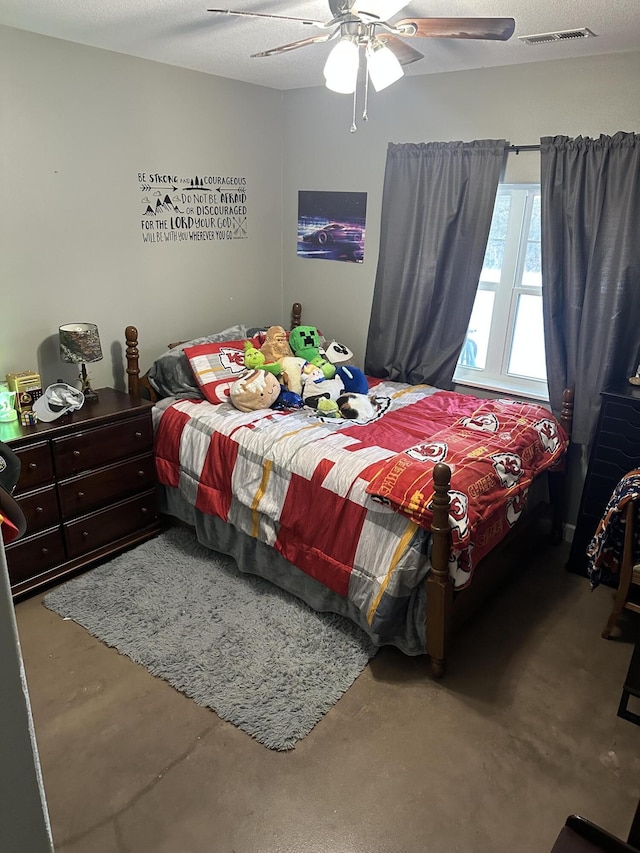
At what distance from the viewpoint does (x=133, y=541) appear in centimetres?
323

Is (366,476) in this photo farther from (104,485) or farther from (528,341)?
(528,341)

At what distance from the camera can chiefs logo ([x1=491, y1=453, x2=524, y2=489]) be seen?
8.56 feet

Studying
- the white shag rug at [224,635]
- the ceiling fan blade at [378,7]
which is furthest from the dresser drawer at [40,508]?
the ceiling fan blade at [378,7]

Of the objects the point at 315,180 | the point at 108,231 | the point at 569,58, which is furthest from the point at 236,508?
the point at 569,58

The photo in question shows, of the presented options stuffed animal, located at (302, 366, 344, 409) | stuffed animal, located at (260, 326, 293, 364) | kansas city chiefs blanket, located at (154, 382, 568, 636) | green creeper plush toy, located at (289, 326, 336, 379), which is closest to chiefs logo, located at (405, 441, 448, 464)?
kansas city chiefs blanket, located at (154, 382, 568, 636)

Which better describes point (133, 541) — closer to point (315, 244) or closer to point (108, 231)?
point (108, 231)

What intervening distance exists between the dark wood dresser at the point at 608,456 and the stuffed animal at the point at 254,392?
1.71m

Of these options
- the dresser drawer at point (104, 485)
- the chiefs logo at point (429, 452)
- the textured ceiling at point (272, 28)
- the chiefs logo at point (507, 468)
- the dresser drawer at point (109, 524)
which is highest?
the textured ceiling at point (272, 28)

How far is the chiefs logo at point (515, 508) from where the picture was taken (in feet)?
8.84

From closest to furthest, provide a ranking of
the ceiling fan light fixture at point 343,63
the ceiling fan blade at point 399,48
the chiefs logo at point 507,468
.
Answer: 1. the ceiling fan light fixture at point 343,63
2. the ceiling fan blade at point 399,48
3. the chiefs logo at point 507,468

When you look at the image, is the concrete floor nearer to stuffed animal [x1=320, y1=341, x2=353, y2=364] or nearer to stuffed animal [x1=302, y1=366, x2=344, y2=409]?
stuffed animal [x1=302, y1=366, x2=344, y2=409]

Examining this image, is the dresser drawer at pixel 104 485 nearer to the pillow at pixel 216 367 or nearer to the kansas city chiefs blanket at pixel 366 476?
the kansas city chiefs blanket at pixel 366 476

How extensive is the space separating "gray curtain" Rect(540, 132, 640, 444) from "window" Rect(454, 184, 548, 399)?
27 centimetres

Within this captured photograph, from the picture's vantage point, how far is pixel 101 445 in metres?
2.97
